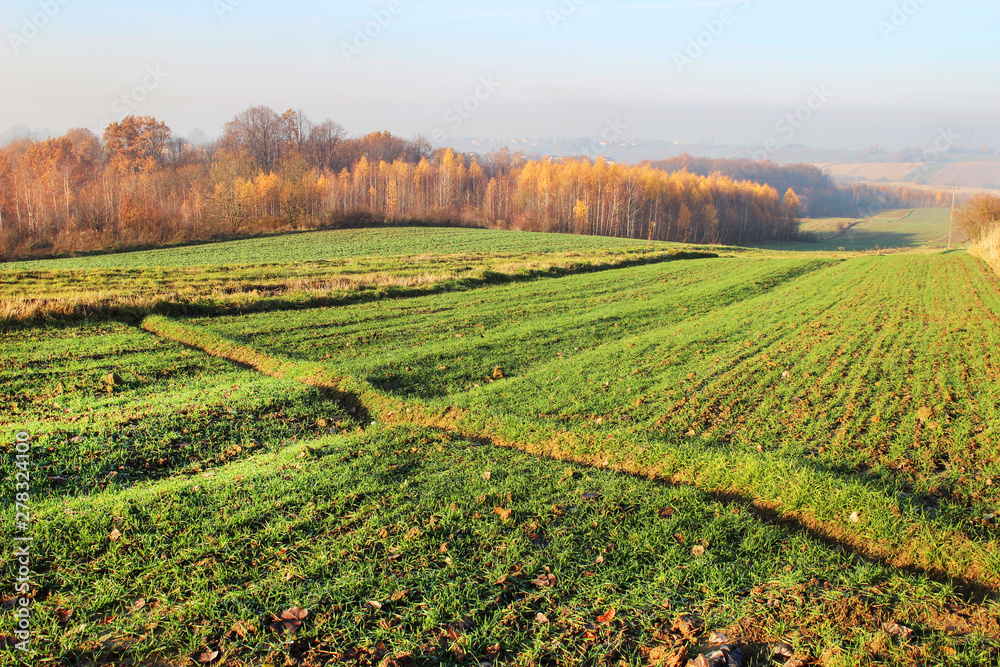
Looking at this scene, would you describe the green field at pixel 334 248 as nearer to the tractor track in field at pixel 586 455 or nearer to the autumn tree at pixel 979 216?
the tractor track in field at pixel 586 455

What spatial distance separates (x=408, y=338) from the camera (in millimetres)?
15961

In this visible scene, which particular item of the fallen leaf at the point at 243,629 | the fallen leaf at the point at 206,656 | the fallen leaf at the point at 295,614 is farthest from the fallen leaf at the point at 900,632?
the fallen leaf at the point at 206,656

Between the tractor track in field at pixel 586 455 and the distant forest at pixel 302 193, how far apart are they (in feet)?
142

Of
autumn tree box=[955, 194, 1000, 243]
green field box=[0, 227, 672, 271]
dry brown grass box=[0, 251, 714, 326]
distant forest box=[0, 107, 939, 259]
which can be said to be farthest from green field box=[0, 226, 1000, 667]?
autumn tree box=[955, 194, 1000, 243]

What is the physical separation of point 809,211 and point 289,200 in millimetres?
175916

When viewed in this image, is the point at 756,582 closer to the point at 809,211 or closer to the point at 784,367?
the point at 784,367

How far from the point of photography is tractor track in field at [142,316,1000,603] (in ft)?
18.8

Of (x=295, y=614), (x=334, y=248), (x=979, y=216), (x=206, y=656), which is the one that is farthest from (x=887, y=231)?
(x=206, y=656)

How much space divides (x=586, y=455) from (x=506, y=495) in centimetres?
213

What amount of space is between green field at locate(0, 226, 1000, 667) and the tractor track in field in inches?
1.8

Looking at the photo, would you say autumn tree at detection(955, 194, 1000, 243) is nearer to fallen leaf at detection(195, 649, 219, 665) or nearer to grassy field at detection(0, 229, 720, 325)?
grassy field at detection(0, 229, 720, 325)

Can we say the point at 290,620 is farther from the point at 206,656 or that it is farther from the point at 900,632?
the point at 900,632

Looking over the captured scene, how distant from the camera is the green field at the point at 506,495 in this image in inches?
181

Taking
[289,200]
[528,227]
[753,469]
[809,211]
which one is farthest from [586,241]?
[809,211]
